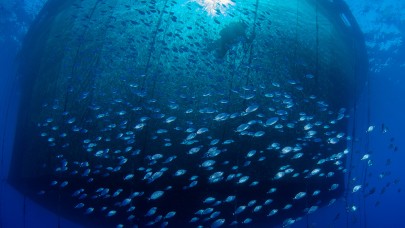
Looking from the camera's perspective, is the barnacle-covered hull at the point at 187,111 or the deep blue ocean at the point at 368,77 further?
the deep blue ocean at the point at 368,77

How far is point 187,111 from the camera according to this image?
782 centimetres

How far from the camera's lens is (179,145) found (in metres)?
8.09

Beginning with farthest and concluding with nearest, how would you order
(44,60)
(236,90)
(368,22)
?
(368,22) < (44,60) < (236,90)

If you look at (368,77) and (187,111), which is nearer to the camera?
(187,111)

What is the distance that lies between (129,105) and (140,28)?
2.57 metres

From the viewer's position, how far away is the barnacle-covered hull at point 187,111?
805cm

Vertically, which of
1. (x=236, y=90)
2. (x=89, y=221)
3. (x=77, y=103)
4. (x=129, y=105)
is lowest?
(x=89, y=221)

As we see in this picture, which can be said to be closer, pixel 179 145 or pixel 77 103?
pixel 179 145

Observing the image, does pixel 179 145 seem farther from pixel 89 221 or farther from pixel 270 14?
pixel 89 221

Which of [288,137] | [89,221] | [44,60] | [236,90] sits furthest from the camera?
[89,221]

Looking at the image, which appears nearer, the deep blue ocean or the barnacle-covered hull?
the barnacle-covered hull

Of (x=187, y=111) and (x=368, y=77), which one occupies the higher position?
(x=368, y=77)

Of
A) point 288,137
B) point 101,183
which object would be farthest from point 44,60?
point 288,137

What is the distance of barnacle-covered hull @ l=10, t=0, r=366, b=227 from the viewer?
8055 millimetres
